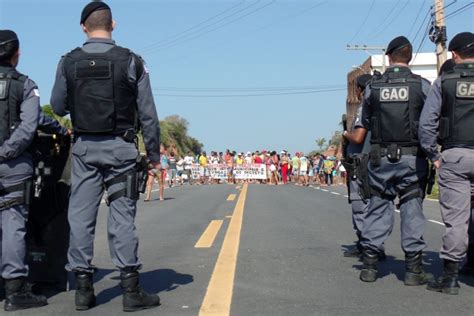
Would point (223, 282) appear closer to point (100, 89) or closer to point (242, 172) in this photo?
point (100, 89)

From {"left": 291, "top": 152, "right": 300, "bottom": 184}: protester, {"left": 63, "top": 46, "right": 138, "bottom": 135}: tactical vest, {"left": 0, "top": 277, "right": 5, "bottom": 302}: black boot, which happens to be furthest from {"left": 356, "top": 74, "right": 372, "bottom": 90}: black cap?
{"left": 291, "top": 152, "right": 300, "bottom": 184}: protester

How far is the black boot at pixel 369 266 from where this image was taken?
5293mm

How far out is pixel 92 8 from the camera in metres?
4.50

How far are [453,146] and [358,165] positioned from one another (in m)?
→ 0.93

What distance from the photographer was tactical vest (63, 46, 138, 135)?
173 inches

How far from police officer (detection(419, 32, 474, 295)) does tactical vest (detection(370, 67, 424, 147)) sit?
23cm

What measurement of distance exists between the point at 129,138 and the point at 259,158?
3365 cm

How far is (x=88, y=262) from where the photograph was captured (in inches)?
173

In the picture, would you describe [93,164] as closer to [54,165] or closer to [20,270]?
[54,165]

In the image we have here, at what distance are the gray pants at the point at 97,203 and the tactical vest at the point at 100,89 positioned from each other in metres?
0.11

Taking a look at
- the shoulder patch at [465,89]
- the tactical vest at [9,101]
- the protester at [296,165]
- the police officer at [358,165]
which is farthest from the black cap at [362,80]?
the protester at [296,165]

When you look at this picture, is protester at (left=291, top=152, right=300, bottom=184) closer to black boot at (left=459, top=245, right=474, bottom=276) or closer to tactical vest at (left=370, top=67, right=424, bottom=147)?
black boot at (left=459, top=245, right=474, bottom=276)

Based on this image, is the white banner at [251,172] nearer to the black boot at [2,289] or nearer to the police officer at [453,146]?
the police officer at [453,146]

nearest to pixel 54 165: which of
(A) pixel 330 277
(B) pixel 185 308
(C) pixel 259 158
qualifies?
(B) pixel 185 308
